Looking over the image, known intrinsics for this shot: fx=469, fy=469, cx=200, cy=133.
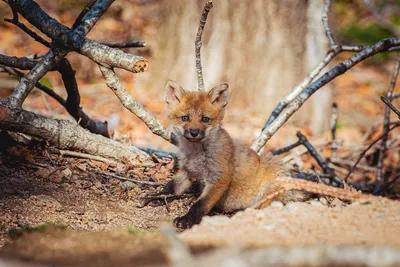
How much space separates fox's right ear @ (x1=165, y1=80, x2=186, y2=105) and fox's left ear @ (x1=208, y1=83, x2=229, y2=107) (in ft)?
1.03

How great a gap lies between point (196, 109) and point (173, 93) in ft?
1.28

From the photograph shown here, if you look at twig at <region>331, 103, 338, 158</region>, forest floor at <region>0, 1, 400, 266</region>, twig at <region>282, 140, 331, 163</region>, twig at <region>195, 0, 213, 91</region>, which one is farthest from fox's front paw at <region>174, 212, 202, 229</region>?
twig at <region>331, 103, 338, 158</region>

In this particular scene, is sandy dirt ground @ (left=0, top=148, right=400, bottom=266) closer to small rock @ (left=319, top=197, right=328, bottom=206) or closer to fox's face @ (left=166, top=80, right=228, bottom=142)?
small rock @ (left=319, top=197, right=328, bottom=206)

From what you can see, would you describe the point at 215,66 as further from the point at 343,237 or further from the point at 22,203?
the point at 343,237

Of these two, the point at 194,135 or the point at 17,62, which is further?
the point at 17,62

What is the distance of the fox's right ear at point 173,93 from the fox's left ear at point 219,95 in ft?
1.03

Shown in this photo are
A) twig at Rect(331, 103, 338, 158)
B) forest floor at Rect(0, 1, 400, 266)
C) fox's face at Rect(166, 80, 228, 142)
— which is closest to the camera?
forest floor at Rect(0, 1, 400, 266)

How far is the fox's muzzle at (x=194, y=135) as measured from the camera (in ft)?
15.4

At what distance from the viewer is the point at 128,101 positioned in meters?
4.76

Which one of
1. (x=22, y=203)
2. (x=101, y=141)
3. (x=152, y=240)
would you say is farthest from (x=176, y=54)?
(x=152, y=240)

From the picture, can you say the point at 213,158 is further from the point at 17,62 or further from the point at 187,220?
the point at 17,62

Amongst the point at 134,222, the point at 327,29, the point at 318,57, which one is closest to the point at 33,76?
the point at 134,222

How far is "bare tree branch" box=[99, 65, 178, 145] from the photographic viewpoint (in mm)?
4590

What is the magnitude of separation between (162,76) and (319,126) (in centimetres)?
343
